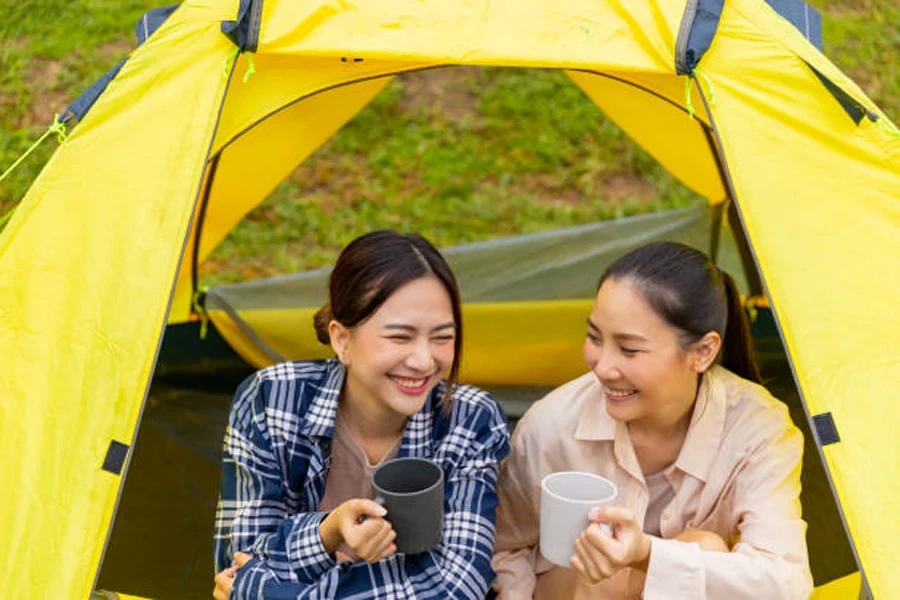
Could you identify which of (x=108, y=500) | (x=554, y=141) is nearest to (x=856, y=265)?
(x=108, y=500)

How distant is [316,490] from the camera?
202 cm

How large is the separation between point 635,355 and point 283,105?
2.81 ft

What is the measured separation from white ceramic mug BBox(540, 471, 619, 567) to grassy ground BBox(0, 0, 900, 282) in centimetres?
265

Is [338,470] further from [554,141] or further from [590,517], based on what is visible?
[554,141]

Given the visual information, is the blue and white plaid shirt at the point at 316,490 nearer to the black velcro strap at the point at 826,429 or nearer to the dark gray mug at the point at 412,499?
the dark gray mug at the point at 412,499

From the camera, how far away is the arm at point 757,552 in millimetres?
1800

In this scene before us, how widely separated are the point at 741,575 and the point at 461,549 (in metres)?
0.45

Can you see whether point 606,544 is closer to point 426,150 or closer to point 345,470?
point 345,470

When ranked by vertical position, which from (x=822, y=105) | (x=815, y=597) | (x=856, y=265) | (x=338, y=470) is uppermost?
(x=822, y=105)

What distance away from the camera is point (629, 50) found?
2.12 meters

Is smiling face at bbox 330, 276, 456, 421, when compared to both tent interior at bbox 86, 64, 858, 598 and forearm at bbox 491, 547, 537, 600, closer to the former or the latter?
forearm at bbox 491, 547, 537, 600

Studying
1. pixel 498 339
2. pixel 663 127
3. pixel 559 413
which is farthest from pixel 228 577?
pixel 663 127

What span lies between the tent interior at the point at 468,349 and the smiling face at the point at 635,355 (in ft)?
2.64

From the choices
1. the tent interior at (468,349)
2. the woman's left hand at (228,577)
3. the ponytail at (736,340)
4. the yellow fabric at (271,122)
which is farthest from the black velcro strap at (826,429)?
the yellow fabric at (271,122)
